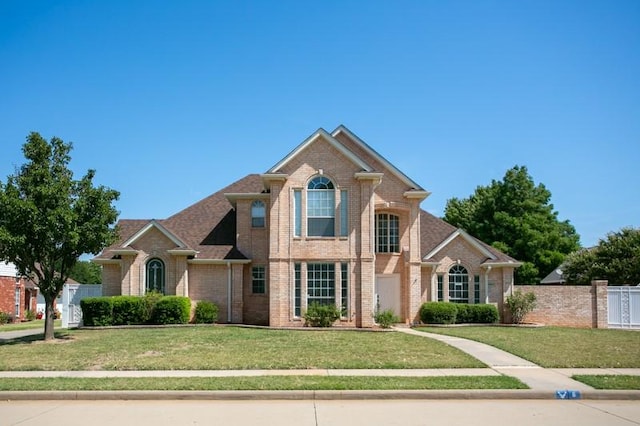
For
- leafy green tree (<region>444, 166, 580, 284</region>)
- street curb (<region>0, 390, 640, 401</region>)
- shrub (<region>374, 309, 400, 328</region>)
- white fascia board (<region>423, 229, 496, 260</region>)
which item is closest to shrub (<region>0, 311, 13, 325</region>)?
shrub (<region>374, 309, 400, 328</region>)

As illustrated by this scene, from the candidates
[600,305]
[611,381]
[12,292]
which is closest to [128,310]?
[611,381]

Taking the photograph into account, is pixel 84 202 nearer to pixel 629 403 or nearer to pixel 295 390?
pixel 295 390

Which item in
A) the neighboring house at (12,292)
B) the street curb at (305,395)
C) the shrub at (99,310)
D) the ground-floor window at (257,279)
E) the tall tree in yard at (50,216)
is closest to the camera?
the street curb at (305,395)

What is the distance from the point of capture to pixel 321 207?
2752 cm

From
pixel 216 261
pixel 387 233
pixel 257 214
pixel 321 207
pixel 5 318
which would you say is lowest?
pixel 5 318

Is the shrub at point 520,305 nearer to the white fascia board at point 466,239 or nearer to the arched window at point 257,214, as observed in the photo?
the white fascia board at point 466,239

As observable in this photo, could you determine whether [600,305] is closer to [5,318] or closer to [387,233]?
[387,233]

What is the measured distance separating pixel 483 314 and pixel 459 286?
184 centimetres

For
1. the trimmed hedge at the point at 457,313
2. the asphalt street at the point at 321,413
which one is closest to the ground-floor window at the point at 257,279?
the trimmed hedge at the point at 457,313

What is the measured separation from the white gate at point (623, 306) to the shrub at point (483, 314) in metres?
5.60

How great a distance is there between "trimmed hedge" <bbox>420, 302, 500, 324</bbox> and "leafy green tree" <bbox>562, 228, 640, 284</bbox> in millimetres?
Result: 9456

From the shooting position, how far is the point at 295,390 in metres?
12.4

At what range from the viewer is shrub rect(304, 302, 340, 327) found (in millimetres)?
26391

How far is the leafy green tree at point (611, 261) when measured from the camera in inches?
1353
